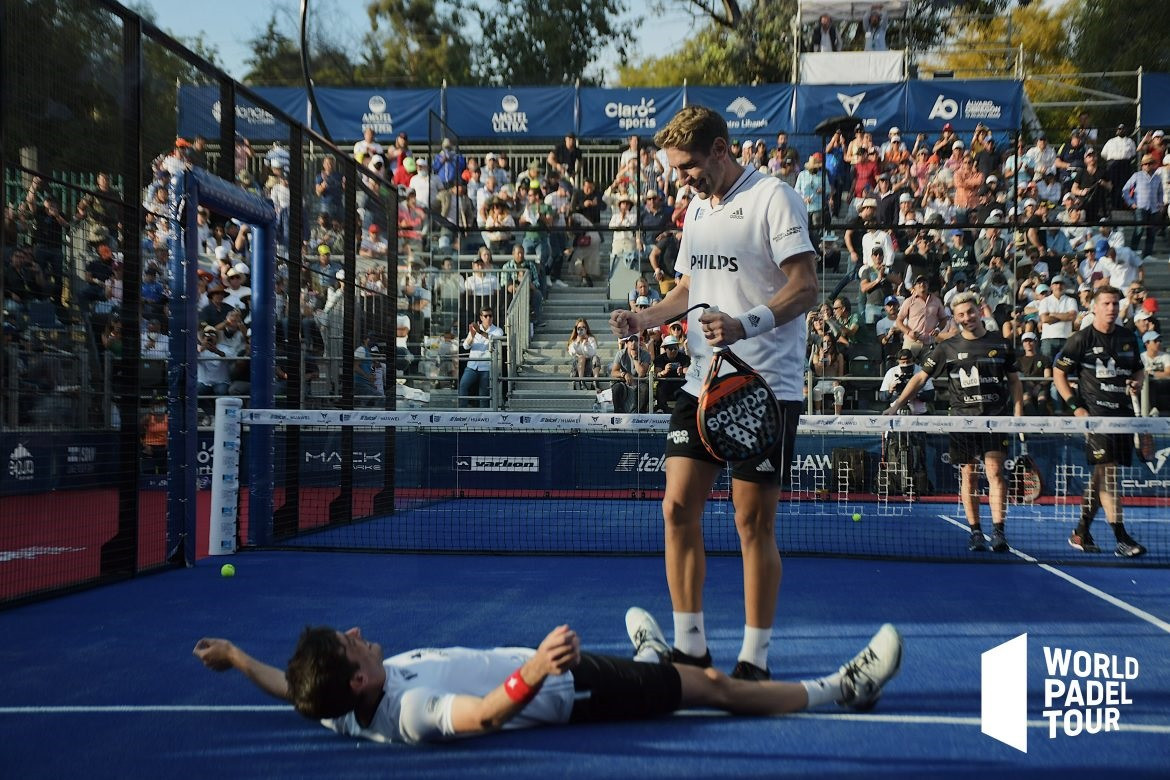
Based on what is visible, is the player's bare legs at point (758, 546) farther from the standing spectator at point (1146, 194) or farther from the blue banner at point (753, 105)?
the blue banner at point (753, 105)

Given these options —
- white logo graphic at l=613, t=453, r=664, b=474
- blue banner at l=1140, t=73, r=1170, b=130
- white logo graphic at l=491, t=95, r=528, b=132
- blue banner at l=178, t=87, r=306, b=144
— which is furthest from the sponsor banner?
blue banner at l=178, t=87, r=306, b=144

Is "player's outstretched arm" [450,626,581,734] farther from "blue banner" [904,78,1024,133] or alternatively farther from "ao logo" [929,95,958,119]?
"ao logo" [929,95,958,119]

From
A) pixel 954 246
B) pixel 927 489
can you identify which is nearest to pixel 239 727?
pixel 927 489

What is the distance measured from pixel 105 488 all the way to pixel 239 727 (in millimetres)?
4293

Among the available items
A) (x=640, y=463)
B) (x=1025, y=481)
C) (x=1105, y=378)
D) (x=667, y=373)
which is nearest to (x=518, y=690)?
(x=1105, y=378)

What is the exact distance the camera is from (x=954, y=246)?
59.8ft

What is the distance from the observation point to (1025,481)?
11.8 meters

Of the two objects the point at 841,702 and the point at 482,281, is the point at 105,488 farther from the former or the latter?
the point at 482,281

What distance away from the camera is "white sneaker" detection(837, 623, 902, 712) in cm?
417

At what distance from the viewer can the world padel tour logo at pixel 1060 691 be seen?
4.00 m

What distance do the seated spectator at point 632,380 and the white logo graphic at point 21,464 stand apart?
7.38 meters

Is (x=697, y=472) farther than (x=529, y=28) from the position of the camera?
No

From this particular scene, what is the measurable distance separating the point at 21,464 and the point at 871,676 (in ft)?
29.3

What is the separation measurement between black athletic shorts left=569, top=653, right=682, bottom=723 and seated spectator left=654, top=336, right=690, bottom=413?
36.4 ft
